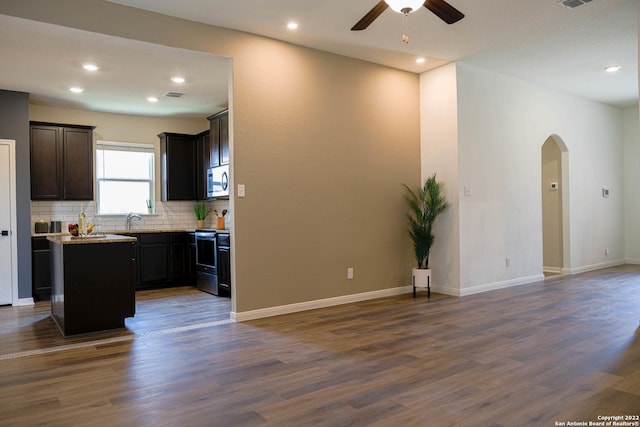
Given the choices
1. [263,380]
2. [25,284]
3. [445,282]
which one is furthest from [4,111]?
[445,282]

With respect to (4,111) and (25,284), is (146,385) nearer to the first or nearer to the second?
(25,284)

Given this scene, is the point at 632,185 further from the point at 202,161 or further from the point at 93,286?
the point at 93,286

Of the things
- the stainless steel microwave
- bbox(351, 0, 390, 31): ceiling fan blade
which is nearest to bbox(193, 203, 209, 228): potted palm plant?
the stainless steel microwave

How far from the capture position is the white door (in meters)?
5.64

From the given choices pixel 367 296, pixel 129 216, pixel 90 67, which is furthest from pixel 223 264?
pixel 90 67

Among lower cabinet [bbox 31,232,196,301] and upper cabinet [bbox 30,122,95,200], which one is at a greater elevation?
upper cabinet [bbox 30,122,95,200]

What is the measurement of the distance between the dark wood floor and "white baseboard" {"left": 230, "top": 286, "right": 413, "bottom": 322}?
18 cm

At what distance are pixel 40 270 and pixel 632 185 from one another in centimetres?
995

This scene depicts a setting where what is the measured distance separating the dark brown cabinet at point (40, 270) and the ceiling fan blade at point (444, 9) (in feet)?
18.2

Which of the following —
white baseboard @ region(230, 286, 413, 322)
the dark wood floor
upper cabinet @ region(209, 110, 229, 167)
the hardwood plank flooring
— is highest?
upper cabinet @ region(209, 110, 229, 167)

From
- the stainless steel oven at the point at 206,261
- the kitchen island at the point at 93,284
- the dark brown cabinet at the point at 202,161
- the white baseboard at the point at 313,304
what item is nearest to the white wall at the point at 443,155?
the white baseboard at the point at 313,304

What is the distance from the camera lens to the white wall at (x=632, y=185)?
829cm

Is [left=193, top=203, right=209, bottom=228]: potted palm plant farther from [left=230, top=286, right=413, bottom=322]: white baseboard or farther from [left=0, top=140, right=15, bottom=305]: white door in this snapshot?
[left=230, top=286, right=413, bottom=322]: white baseboard

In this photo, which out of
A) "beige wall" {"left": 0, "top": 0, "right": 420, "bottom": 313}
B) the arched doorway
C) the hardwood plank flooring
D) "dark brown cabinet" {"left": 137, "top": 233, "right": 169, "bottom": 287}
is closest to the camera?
the hardwood plank flooring
